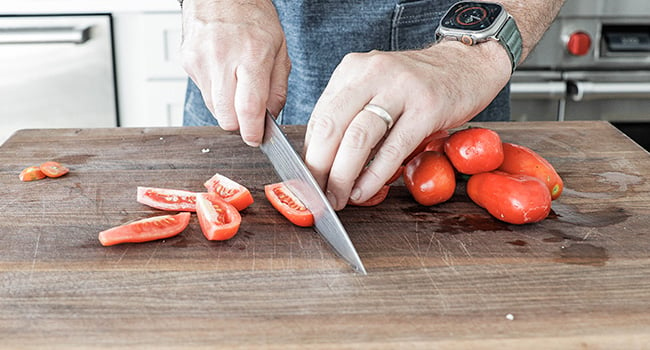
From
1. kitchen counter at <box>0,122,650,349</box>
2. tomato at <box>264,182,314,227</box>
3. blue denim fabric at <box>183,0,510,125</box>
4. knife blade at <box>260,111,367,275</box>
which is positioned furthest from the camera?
blue denim fabric at <box>183,0,510,125</box>

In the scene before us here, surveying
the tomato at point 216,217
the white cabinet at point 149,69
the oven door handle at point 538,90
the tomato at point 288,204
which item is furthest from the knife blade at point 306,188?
the oven door handle at point 538,90

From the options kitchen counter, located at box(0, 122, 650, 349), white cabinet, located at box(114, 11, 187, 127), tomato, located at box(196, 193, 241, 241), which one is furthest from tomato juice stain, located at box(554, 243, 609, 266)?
white cabinet, located at box(114, 11, 187, 127)

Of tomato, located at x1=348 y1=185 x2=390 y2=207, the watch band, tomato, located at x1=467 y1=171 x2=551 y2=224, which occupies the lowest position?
tomato, located at x1=348 y1=185 x2=390 y2=207

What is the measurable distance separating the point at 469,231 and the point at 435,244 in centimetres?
8

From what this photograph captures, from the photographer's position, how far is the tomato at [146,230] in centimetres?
104

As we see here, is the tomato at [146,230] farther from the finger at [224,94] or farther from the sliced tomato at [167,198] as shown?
the finger at [224,94]

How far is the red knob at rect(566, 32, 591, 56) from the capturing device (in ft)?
7.82

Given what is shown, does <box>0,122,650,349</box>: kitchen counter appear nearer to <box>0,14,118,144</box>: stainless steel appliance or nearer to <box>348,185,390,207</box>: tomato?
<box>348,185,390,207</box>: tomato

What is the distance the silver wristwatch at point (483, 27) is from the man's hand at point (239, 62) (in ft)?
0.99

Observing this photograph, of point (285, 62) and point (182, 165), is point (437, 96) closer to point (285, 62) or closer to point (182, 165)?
point (285, 62)

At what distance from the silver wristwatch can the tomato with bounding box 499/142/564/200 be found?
0.50 ft

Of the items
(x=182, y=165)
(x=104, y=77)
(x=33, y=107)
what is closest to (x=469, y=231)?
(x=182, y=165)

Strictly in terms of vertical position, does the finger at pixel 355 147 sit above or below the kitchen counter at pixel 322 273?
above

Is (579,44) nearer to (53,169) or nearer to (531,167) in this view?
(531,167)
